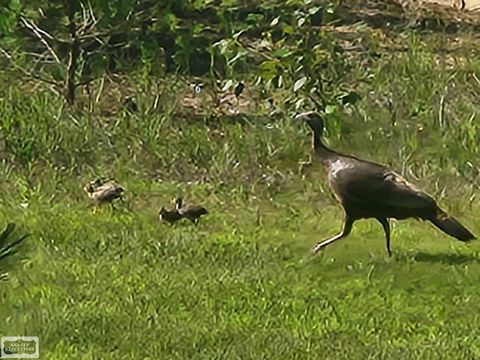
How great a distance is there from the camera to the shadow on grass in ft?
25.3

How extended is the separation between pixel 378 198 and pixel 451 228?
460 millimetres

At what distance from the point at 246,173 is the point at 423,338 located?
3.40 metres

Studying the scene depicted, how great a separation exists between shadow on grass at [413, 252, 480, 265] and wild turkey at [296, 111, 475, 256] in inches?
4.3

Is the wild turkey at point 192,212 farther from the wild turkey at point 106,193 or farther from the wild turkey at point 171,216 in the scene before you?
the wild turkey at point 106,193

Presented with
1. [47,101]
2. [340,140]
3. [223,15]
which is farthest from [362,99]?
[47,101]

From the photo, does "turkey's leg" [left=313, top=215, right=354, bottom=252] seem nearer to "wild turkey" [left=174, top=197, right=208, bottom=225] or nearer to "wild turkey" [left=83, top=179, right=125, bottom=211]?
"wild turkey" [left=174, top=197, right=208, bottom=225]

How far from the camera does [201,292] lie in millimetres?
7035

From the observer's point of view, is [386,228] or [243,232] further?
[243,232]

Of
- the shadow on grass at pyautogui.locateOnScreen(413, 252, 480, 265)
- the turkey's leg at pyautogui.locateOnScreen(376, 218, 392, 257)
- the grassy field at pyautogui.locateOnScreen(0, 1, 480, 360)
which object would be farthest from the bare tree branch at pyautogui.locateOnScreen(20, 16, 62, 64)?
the shadow on grass at pyautogui.locateOnScreen(413, 252, 480, 265)

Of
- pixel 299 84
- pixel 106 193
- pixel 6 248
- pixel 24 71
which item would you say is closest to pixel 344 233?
pixel 106 193

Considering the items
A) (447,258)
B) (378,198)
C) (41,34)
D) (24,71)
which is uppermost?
(378,198)

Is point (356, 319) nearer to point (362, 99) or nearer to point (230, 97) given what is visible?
point (362, 99)

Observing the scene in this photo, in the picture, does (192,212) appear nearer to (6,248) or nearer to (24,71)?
(24,71)

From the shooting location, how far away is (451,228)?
7.76 m
